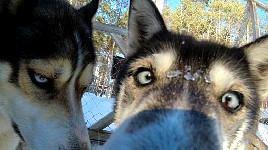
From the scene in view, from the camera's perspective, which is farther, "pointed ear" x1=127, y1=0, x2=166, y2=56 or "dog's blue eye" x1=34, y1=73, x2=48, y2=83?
"dog's blue eye" x1=34, y1=73, x2=48, y2=83

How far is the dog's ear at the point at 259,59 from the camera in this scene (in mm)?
2697

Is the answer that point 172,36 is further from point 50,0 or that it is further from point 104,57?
point 104,57

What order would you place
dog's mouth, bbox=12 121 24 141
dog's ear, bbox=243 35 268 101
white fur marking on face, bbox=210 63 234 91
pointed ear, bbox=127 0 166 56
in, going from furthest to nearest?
dog's mouth, bbox=12 121 24 141
pointed ear, bbox=127 0 166 56
dog's ear, bbox=243 35 268 101
white fur marking on face, bbox=210 63 234 91

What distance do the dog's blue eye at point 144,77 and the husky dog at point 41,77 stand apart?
0.93m

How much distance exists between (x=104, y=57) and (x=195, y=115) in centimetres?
1731

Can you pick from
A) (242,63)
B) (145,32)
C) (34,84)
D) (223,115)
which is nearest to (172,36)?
(145,32)

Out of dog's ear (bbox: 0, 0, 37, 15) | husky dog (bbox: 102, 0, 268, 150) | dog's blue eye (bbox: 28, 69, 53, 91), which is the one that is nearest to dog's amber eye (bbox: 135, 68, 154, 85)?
husky dog (bbox: 102, 0, 268, 150)

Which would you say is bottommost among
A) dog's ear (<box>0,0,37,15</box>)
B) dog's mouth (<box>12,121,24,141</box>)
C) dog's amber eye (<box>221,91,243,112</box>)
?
dog's mouth (<box>12,121,24,141</box>)

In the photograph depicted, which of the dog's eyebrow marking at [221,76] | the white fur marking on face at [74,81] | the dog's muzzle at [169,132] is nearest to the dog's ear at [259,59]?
the dog's eyebrow marking at [221,76]

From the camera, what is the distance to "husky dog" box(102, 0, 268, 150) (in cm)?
166

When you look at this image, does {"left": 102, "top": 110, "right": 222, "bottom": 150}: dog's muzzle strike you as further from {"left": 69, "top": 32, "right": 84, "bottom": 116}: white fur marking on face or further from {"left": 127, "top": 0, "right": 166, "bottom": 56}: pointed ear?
{"left": 69, "top": 32, "right": 84, "bottom": 116}: white fur marking on face

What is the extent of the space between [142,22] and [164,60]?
→ 0.71 metres

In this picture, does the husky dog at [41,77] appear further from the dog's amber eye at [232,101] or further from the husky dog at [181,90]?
the dog's amber eye at [232,101]

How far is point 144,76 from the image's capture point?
233 centimetres
